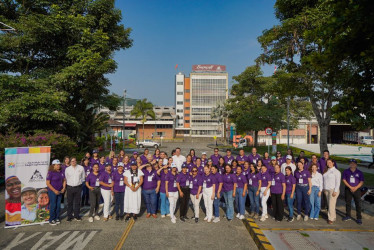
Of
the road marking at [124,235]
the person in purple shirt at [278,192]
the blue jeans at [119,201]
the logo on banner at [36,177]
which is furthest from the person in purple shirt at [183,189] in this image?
the logo on banner at [36,177]

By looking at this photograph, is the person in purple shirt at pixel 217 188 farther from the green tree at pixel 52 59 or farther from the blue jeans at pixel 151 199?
the green tree at pixel 52 59

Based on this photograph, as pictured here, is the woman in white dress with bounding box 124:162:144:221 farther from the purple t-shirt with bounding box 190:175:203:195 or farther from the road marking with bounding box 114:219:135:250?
the purple t-shirt with bounding box 190:175:203:195

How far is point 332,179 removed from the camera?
7871 millimetres

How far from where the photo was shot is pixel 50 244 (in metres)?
6.26

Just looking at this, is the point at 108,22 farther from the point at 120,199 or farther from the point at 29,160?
the point at 120,199

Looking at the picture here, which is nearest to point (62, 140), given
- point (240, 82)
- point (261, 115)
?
point (261, 115)

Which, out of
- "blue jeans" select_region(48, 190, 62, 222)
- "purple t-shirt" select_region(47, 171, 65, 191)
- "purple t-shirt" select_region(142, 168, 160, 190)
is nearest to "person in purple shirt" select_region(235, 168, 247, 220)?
"purple t-shirt" select_region(142, 168, 160, 190)

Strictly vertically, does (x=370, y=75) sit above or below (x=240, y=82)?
below

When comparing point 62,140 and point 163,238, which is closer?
point 163,238

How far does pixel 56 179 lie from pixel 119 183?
6.52 ft

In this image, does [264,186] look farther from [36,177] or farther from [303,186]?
[36,177]

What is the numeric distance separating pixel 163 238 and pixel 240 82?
34128 millimetres

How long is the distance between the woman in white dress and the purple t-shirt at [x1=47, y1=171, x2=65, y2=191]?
2.10 meters

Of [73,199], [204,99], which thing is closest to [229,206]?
[73,199]
